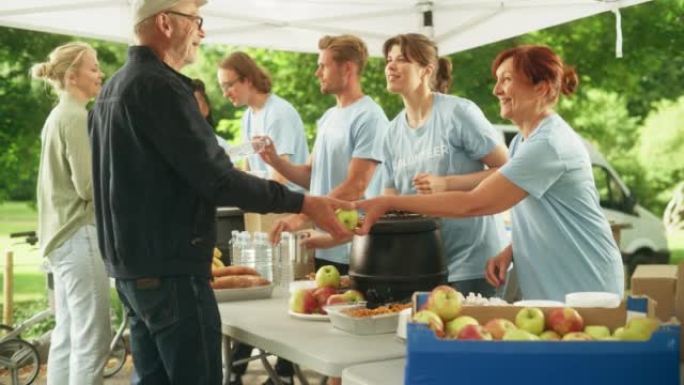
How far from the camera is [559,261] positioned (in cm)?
306

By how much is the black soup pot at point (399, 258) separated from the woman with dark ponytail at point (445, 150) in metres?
0.62

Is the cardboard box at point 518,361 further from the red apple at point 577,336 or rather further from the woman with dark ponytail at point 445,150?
the woman with dark ponytail at point 445,150

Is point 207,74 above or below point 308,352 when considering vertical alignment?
above

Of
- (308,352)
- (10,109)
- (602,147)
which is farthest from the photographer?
(602,147)

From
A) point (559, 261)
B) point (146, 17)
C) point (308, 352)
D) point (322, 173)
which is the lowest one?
point (308, 352)

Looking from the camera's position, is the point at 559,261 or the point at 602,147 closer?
the point at 559,261

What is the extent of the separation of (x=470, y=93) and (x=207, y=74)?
6.03 m

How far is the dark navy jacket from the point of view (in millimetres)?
2678

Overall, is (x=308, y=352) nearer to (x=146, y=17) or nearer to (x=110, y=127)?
(x=110, y=127)

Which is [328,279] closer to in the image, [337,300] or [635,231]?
[337,300]

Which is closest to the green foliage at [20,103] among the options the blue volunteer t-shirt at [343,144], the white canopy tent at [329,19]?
the white canopy tent at [329,19]

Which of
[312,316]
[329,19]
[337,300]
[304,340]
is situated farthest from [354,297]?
[329,19]

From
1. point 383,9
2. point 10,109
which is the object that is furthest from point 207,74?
point 383,9

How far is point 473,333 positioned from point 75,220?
2.64 meters
